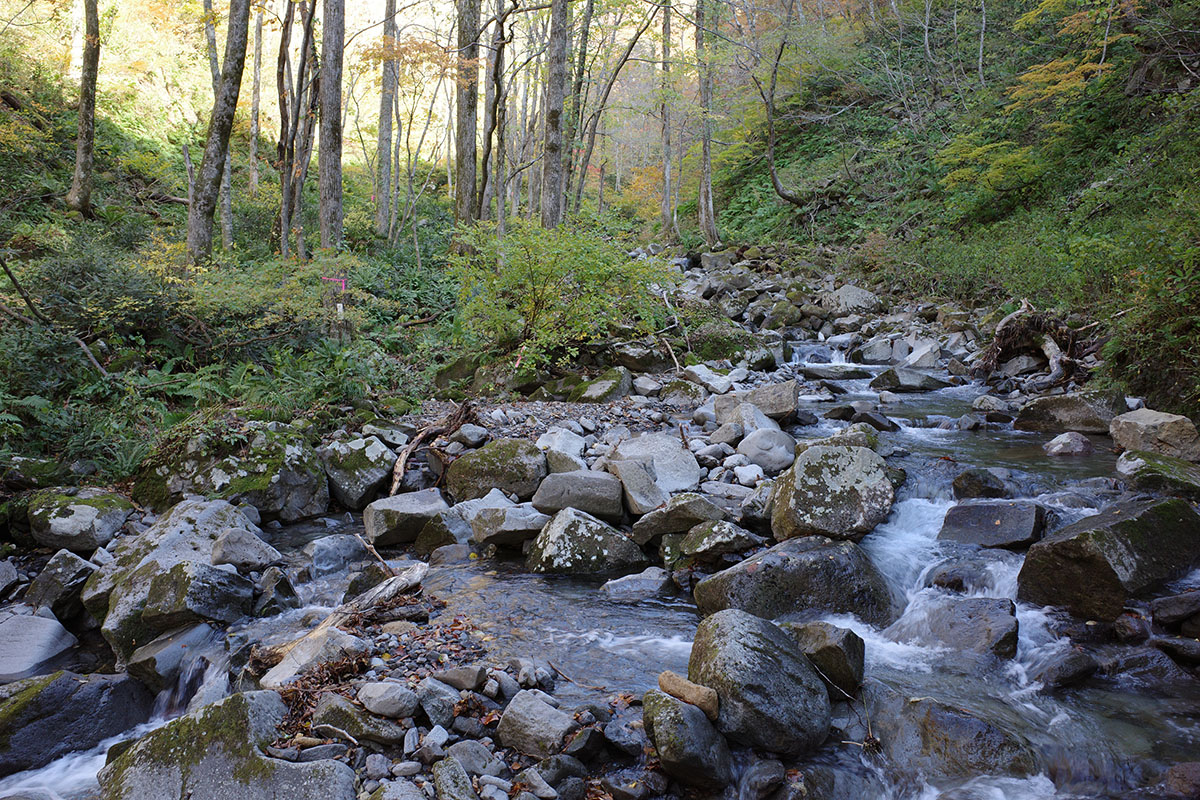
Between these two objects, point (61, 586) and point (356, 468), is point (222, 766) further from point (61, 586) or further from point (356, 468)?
point (356, 468)

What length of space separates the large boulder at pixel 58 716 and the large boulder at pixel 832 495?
Answer: 4224 mm

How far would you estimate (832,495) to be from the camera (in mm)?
4969

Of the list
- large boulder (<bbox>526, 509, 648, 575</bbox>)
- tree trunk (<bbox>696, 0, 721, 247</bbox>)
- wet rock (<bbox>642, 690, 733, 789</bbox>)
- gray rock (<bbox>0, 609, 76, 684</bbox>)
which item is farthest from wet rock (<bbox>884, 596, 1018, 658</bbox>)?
tree trunk (<bbox>696, 0, 721, 247</bbox>)

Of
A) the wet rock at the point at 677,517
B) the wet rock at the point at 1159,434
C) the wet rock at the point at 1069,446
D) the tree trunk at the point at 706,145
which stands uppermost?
the tree trunk at the point at 706,145

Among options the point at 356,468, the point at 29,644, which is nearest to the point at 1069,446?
the point at 356,468

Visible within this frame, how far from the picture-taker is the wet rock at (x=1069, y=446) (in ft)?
21.0

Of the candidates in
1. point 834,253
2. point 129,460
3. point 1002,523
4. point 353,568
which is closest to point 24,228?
point 129,460

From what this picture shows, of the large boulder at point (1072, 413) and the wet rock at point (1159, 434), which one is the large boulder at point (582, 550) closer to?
the wet rock at point (1159, 434)

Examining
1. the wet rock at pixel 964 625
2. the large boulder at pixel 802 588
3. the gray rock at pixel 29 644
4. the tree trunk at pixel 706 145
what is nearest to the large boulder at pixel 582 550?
the large boulder at pixel 802 588

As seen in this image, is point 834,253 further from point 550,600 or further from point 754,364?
point 550,600

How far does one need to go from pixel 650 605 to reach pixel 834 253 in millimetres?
16550

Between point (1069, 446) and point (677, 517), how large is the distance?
4144 millimetres

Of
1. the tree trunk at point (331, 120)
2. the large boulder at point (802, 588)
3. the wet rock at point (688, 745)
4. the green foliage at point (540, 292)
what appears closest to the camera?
the wet rock at point (688, 745)

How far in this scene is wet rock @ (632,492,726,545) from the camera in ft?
16.9
